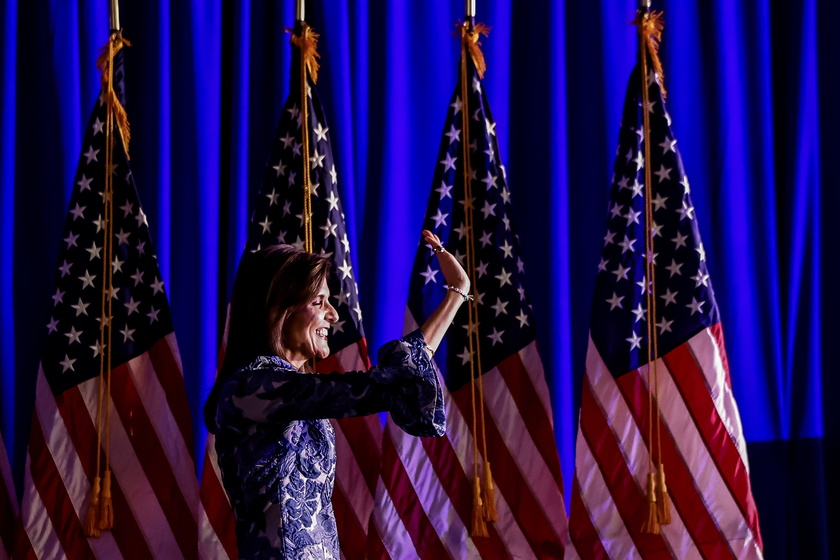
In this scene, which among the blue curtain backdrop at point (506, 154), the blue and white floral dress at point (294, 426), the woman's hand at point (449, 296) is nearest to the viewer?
the blue and white floral dress at point (294, 426)

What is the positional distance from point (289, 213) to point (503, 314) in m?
0.80

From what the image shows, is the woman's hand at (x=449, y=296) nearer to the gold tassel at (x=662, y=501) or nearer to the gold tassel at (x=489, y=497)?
the gold tassel at (x=489, y=497)

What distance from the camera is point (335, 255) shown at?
10.9 feet

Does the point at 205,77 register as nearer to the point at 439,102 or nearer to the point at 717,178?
the point at 439,102

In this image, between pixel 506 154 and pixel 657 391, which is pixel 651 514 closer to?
pixel 657 391

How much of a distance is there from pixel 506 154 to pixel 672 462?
1.30 m

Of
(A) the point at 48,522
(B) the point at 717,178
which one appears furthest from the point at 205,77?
(B) the point at 717,178

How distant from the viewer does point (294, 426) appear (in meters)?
1.96

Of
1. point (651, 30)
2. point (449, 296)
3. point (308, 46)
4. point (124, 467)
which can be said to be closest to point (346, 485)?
point (124, 467)

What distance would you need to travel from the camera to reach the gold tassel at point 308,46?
3404 mm

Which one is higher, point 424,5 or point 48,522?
point 424,5

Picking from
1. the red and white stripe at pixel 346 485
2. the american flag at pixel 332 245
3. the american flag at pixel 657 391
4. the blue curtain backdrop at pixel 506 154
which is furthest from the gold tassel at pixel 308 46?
the american flag at pixel 657 391

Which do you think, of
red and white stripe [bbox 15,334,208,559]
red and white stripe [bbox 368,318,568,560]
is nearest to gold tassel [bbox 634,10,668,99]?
red and white stripe [bbox 368,318,568,560]

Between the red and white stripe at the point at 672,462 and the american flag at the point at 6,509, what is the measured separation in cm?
188
